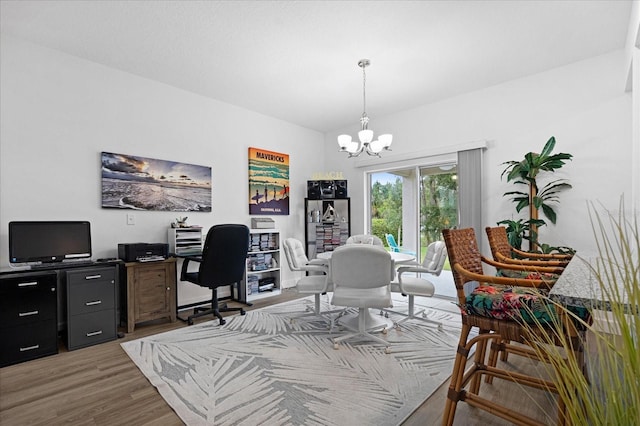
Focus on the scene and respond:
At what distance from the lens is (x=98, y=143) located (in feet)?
11.5

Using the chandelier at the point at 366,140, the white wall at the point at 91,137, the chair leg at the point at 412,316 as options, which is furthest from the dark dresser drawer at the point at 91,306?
the chair leg at the point at 412,316

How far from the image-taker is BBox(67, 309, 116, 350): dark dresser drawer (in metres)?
2.89

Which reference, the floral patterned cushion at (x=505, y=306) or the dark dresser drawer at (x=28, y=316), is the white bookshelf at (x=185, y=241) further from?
the floral patterned cushion at (x=505, y=306)

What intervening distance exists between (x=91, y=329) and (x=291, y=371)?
2034 mm

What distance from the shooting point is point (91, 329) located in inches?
118

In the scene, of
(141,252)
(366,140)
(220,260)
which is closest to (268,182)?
(220,260)

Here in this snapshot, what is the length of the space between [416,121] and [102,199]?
4.40 metres

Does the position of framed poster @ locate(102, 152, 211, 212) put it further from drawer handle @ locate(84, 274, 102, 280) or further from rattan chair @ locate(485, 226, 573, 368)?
rattan chair @ locate(485, 226, 573, 368)

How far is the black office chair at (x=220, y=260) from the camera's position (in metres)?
3.43

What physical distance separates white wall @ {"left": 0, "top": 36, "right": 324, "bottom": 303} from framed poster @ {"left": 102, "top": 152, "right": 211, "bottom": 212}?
0.09 metres

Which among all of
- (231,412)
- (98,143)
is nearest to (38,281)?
(98,143)

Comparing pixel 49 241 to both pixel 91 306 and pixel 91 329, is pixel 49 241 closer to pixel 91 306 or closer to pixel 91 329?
pixel 91 306

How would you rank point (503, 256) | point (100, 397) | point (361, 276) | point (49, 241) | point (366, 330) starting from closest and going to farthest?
point (100, 397) < point (503, 256) < point (361, 276) < point (49, 241) < point (366, 330)

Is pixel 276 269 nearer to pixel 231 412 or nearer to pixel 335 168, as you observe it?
pixel 335 168
